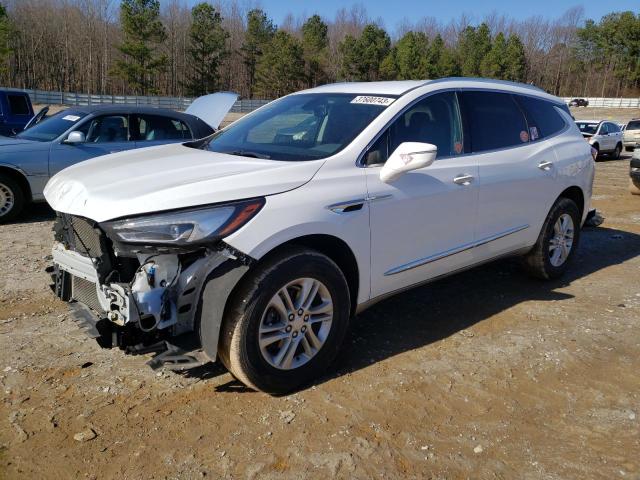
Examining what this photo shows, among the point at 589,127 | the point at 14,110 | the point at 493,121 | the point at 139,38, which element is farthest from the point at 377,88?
the point at 139,38

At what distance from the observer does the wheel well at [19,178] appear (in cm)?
744

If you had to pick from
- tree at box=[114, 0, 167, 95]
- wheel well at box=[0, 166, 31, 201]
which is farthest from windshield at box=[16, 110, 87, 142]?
tree at box=[114, 0, 167, 95]

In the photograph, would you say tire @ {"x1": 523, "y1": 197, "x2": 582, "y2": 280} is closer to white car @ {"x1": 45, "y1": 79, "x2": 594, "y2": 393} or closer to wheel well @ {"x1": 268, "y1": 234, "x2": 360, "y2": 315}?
white car @ {"x1": 45, "y1": 79, "x2": 594, "y2": 393}

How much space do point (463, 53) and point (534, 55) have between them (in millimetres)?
16903

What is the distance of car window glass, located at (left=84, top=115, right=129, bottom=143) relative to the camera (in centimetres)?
802

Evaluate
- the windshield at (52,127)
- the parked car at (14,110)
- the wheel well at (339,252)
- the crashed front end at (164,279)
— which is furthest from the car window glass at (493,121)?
the parked car at (14,110)

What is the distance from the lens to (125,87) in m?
73.8

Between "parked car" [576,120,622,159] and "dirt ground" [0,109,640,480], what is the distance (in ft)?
58.6

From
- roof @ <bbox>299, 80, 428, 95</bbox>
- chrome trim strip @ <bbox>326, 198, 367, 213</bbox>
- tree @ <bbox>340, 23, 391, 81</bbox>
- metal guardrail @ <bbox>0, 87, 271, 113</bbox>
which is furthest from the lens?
tree @ <bbox>340, 23, 391, 81</bbox>

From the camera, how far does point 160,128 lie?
8.51 m

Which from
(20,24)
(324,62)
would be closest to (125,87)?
(20,24)

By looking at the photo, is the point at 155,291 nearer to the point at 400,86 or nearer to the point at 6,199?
the point at 400,86

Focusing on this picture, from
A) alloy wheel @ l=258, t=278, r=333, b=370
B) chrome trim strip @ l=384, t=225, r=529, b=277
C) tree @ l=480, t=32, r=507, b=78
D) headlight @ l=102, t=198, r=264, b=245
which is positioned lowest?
alloy wheel @ l=258, t=278, r=333, b=370

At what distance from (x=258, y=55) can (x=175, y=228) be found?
82.3 m
